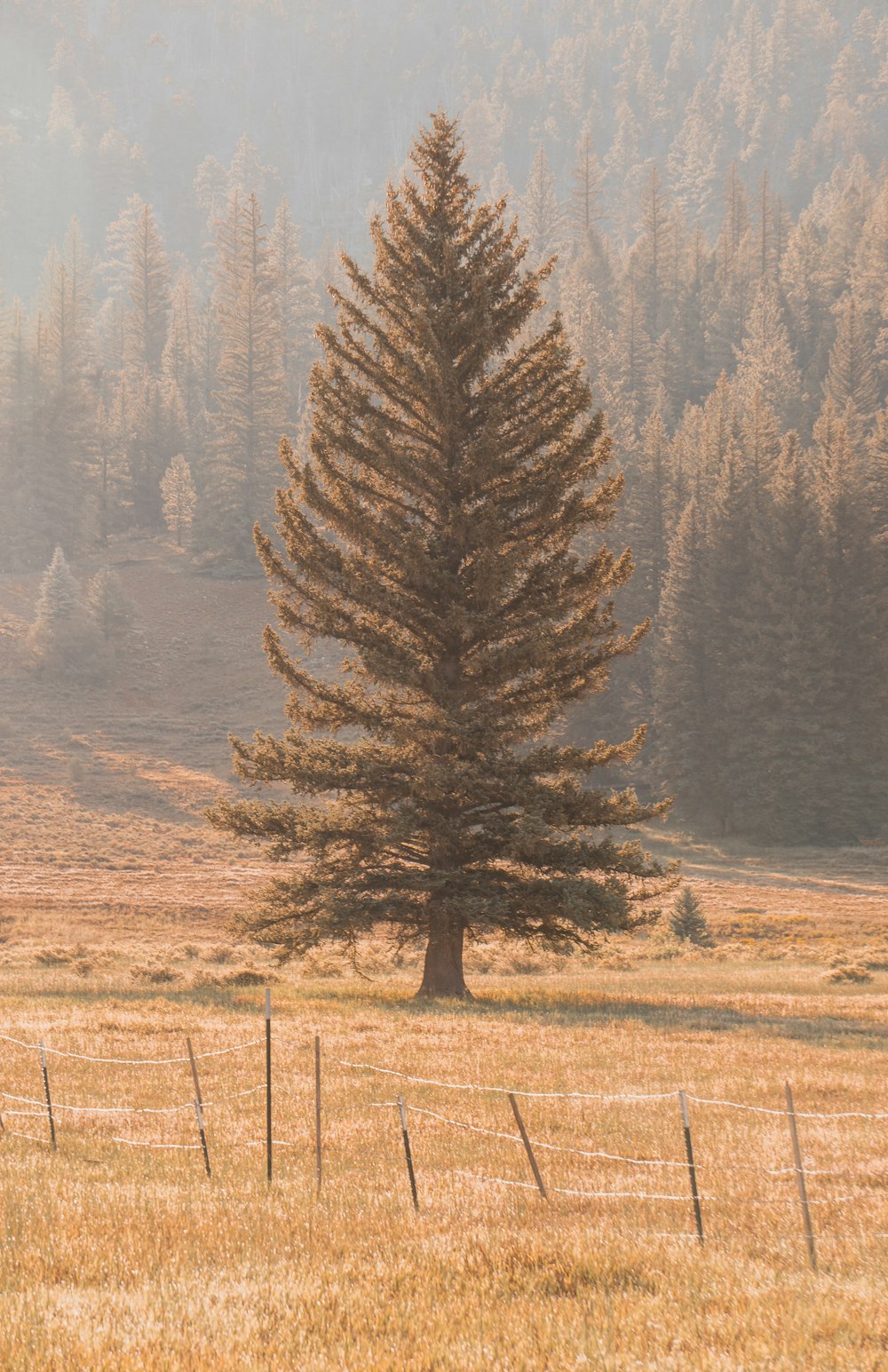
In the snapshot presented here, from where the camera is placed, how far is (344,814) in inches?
870

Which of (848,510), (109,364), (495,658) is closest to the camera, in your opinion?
(495,658)

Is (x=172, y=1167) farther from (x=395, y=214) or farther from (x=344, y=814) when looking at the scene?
(x=395, y=214)

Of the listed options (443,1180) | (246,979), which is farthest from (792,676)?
(443,1180)

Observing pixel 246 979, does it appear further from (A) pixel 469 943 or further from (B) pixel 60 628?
(B) pixel 60 628

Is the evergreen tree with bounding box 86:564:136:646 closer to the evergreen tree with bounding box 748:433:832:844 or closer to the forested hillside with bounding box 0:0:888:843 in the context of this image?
the forested hillside with bounding box 0:0:888:843

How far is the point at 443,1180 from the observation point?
30.4ft

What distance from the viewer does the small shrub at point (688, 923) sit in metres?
39.2

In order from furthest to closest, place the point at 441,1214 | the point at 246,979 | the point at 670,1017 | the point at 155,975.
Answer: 1. the point at 155,975
2. the point at 246,979
3. the point at 670,1017
4. the point at 441,1214

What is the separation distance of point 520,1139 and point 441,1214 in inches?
108

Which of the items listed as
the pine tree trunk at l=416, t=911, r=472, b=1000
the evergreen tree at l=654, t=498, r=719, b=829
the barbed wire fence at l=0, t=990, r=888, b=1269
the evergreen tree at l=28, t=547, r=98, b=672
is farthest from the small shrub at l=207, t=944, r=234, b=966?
the evergreen tree at l=28, t=547, r=98, b=672

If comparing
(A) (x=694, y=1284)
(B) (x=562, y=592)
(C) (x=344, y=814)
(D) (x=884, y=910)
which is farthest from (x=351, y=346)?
(D) (x=884, y=910)

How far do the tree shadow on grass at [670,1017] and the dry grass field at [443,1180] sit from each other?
0.44 feet

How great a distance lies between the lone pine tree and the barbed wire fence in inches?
270

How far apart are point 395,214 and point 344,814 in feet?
36.2
